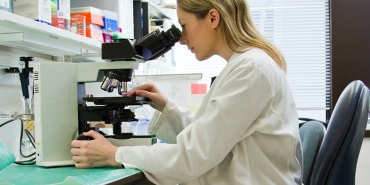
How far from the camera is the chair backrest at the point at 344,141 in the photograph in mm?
1058

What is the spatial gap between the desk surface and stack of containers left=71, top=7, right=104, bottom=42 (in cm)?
74

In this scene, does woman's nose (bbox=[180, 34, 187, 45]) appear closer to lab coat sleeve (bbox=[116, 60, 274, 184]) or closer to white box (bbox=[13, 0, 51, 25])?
lab coat sleeve (bbox=[116, 60, 274, 184])

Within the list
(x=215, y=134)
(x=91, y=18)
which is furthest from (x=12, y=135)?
(x=215, y=134)

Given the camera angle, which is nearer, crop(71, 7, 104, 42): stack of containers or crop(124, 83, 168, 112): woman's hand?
crop(124, 83, 168, 112): woman's hand

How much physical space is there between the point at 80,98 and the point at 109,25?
2.26ft

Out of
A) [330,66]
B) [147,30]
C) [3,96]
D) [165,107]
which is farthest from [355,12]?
[3,96]

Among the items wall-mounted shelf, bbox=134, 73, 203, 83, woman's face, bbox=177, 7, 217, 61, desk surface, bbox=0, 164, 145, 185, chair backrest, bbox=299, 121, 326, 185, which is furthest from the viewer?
wall-mounted shelf, bbox=134, 73, 203, 83

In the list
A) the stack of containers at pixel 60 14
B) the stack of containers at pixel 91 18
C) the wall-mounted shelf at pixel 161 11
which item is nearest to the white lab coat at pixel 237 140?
the stack of containers at pixel 60 14

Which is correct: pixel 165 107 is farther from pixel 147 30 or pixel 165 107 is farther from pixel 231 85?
pixel 147 30

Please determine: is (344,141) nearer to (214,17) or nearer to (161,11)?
(214,17)

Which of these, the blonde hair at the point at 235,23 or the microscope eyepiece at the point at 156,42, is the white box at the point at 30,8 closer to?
the microscope eyepiece at the point at 156,42

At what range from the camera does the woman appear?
111 centimetres

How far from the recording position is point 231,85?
113cm

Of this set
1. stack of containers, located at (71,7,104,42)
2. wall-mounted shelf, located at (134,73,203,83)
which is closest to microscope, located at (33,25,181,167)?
stack of containers, located at (71,7,104,42)
